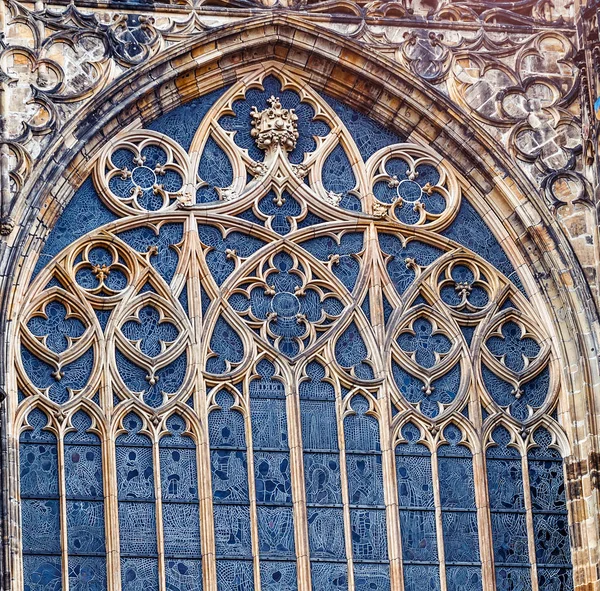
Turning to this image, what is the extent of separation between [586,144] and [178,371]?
230 inches

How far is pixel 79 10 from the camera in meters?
31.2

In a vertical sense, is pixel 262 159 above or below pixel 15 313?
above

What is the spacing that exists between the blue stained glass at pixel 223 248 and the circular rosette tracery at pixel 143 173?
470 mm

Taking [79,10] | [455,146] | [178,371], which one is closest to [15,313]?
[178,371]

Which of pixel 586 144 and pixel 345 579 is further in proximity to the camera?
pixel 586 144

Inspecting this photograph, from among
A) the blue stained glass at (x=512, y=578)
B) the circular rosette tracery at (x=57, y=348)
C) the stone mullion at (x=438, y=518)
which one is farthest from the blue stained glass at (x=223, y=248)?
the blue stained glass at (x=512, y=578)

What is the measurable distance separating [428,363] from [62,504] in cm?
478

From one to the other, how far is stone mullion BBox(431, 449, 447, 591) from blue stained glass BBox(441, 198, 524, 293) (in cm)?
261

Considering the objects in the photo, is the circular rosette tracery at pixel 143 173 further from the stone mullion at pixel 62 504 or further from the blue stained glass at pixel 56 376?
the stone mullion at pixel 62 504

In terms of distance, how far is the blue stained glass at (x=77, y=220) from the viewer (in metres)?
30.4

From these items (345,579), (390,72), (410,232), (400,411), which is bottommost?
(345,579)

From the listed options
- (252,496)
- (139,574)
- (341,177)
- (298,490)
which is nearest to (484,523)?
(298,490)

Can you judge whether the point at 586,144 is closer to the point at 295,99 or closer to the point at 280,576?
the point at 295,99

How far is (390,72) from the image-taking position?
104 feet
